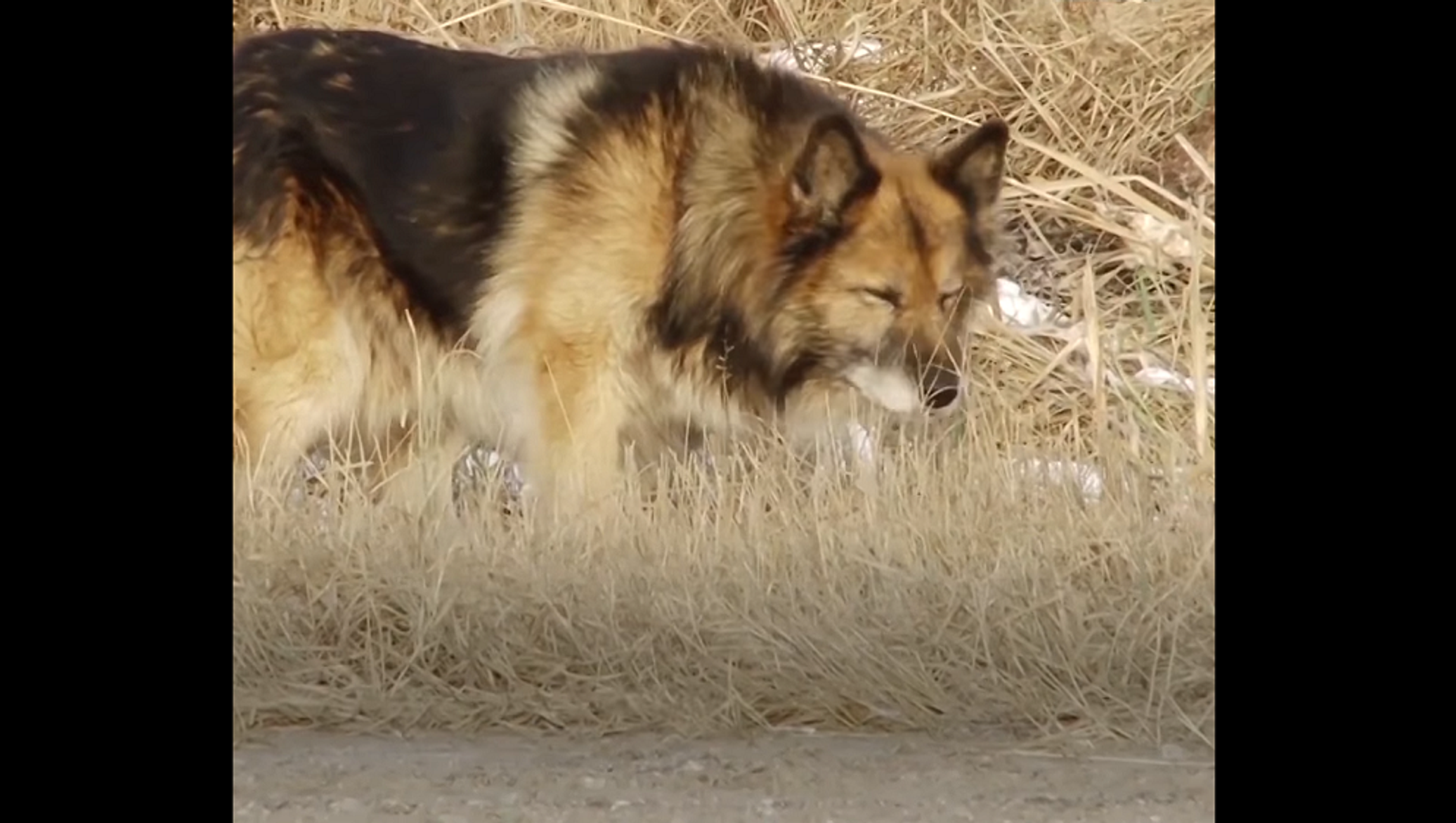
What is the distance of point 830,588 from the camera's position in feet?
22.7

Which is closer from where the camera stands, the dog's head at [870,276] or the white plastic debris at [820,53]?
the dog's head at [870,276]

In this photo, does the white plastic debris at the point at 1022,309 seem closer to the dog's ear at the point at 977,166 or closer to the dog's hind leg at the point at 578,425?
the dog's ear at the point at 977,166

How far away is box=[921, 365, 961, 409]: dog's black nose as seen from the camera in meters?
7.67

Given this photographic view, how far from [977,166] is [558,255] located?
148 centimetres

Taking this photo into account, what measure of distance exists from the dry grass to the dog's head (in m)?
0.24

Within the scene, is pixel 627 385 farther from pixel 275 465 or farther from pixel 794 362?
pixel 275 465

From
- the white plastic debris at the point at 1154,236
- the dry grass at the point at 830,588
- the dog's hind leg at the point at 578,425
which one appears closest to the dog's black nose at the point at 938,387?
the dry grass at the point at 830,588

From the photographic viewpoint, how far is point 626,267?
7793 mm

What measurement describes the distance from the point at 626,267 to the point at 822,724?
6.14 ft

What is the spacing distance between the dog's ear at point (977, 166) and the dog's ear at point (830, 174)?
0.30 m

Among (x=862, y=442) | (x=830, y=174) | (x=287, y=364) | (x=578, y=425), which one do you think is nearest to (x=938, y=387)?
(x=862, y=442)

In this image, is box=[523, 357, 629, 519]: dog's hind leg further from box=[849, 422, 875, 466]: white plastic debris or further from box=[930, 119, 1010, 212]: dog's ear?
box=[930, 119, 1010, 212]: dog's ear

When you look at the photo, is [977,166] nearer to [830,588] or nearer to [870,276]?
[870,276]

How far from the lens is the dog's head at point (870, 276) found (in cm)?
768
